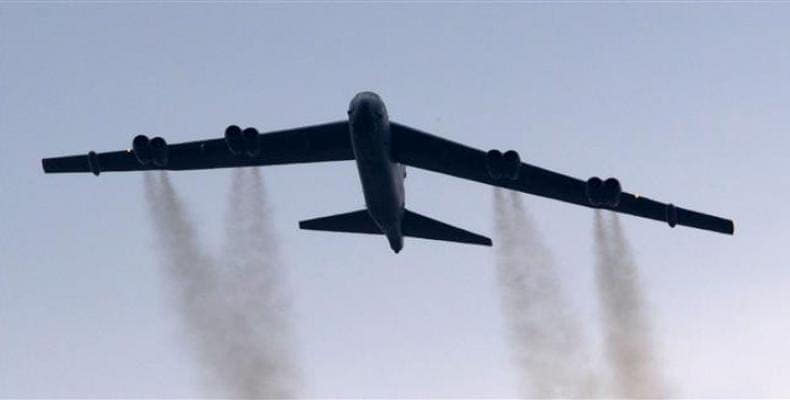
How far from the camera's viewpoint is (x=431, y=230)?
57.5 metres

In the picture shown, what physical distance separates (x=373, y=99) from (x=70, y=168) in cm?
1609

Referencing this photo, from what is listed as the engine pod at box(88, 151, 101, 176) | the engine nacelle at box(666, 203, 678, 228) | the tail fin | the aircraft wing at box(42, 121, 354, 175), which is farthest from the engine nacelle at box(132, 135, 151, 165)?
the engine nacelle at box(666, 203, 678, 228)

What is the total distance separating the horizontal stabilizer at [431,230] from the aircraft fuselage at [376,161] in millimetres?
1671

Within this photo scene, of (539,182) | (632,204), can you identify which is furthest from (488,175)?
(632,204)

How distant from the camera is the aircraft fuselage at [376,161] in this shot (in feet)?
165

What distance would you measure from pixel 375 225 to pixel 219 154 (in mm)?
7441

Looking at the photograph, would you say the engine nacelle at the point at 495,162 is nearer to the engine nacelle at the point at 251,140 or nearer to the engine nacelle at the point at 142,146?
the engine nacelle at the point at 251,140

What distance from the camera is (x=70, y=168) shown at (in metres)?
59.7

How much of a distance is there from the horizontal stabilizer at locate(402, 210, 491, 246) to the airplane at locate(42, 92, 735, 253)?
4cm

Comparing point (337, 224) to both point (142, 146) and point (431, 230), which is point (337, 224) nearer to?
point (431, 230)

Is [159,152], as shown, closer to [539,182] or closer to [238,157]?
[238,157]

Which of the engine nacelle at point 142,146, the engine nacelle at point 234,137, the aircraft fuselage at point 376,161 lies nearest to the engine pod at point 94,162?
the engine nacelle at point 142,146

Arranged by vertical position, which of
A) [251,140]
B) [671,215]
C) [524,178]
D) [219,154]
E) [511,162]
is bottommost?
[671,215]

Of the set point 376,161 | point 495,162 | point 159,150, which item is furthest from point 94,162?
point 495,162
